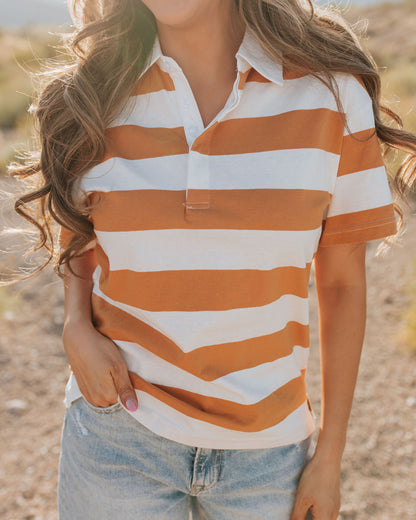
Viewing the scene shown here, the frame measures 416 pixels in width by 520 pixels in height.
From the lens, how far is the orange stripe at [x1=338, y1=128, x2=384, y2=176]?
1354 millimetres

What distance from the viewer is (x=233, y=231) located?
1.30 meters

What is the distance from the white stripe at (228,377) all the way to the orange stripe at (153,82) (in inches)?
24.2

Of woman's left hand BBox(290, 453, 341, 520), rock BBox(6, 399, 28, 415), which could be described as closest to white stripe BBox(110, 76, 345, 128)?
woman's left hand BBox(290, 453, 341, 520)

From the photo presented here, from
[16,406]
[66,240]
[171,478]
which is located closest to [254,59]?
[66,240]

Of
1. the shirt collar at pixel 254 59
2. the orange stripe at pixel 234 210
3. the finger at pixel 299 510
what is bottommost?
the finger at pixel 299 510

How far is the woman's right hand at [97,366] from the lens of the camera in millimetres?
1423

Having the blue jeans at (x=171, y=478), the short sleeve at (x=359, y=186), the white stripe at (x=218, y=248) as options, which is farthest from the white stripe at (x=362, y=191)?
the blue jeans at (x=171, y=478)

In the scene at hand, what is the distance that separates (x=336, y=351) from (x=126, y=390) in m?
0.52

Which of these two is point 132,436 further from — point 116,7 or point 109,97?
point 116,7

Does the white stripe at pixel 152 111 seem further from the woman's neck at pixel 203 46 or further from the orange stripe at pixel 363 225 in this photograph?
the orange stripe at pixel 363 225

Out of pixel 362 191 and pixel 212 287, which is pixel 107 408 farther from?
pixel 362 191

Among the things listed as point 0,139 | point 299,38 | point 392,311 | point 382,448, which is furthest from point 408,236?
point 0,139

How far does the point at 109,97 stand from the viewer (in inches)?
58.3

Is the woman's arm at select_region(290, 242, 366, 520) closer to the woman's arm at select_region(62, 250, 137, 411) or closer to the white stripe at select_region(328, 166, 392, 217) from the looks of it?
the white stripe at select_region(328, 166, 392, 217)
